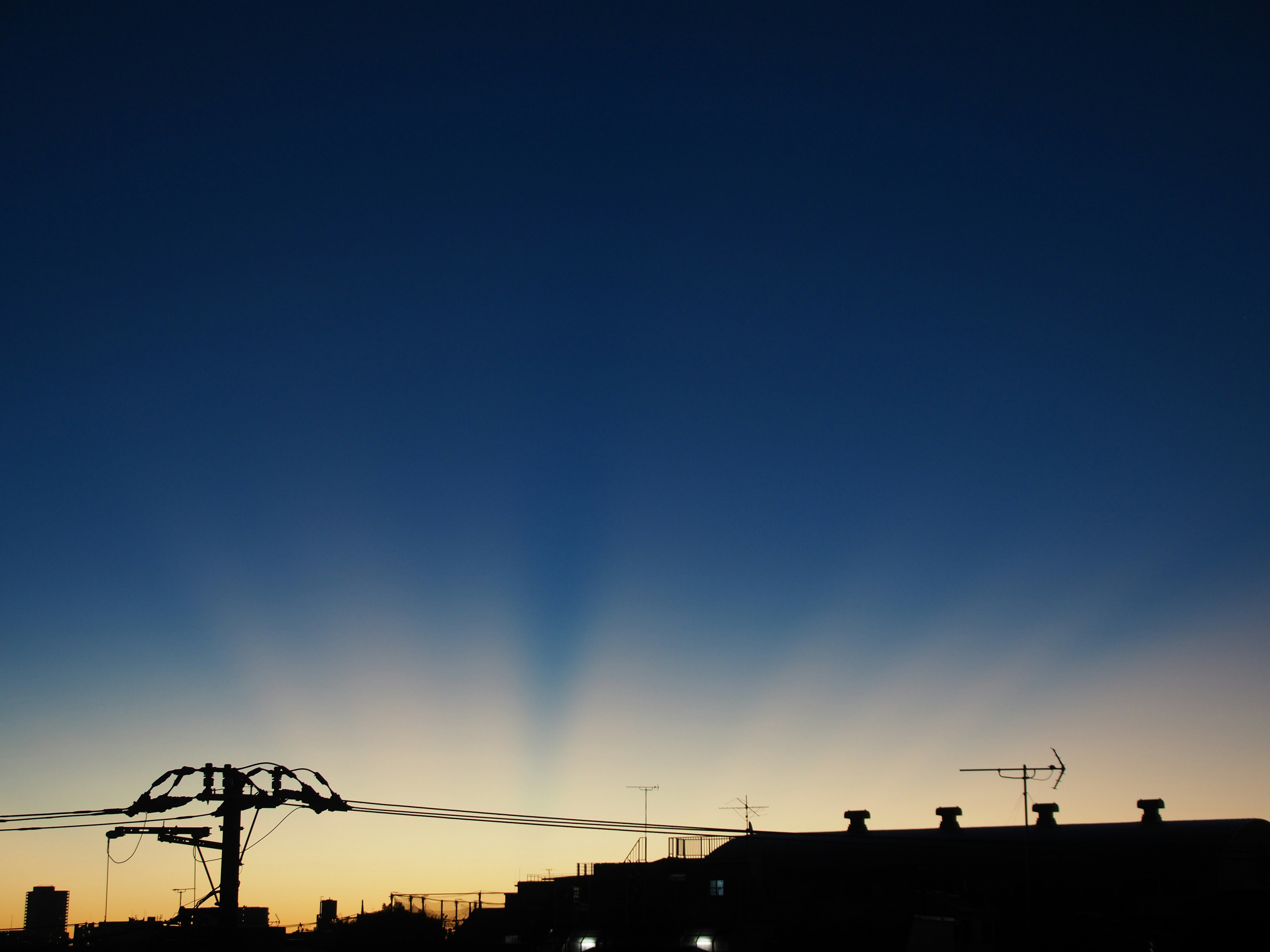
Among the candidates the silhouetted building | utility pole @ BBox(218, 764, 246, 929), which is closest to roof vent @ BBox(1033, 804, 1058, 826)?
the silhouetted building

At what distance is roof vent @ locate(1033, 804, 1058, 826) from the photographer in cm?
8112

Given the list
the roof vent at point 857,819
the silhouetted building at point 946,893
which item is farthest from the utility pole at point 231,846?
the roof vent at point 857,819

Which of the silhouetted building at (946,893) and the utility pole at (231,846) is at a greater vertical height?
the utility pole at (231,846)

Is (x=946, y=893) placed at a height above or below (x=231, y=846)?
below

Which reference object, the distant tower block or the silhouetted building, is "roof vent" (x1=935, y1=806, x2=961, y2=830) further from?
the distant tower block

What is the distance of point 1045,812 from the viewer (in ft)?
268

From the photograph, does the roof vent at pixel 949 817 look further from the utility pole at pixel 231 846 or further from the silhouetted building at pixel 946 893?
the utility pole at pixel 231 846

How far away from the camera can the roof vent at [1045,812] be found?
81.1 metres

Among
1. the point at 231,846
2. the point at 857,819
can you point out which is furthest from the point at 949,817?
the point at 231,846

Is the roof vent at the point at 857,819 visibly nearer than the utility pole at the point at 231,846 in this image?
No

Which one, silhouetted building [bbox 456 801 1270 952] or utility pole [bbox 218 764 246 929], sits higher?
utility pole [bbox 218 764 246 929]

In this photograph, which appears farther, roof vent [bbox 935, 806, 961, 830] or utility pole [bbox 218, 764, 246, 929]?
roof vent [bbox 935, 806, 961, 830]

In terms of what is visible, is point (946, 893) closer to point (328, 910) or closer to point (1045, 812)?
point (1045, 812)

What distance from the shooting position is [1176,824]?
73.8m
